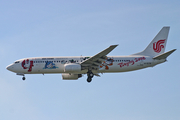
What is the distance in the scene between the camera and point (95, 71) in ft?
169

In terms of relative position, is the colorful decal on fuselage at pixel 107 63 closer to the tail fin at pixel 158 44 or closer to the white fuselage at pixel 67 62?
the white fuselage at pixel 67 62

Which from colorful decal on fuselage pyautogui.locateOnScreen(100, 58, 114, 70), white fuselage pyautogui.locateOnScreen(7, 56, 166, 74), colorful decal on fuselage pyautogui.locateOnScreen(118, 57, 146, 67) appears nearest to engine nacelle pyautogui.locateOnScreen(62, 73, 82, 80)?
white fuselage pyautogui.locateOnScreen(7, 56, 166, 74)

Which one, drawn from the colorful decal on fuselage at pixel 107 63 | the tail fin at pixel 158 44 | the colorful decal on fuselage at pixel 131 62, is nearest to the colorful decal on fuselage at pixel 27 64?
the colorful decal on fuselage at pixel 107 63

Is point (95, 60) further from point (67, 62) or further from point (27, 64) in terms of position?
point (27, 64)

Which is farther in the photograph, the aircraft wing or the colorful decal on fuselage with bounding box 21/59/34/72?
the colorful decal on fuselage with bounding box 21/59/34/72

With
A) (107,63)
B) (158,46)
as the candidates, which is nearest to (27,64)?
(107,63)

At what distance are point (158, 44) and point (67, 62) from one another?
624 inches

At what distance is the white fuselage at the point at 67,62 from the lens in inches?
1987

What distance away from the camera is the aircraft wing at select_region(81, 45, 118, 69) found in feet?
152

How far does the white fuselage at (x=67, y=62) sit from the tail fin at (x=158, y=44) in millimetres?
2008

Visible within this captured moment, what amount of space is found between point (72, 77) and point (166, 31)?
58.5 feet

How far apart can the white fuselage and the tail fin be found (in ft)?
6.59

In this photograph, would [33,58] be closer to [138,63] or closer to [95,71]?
[95,71]

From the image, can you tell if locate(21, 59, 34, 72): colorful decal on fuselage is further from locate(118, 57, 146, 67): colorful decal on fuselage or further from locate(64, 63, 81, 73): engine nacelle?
locate(118, 57, 146, 67): colorful decal on fuselage
